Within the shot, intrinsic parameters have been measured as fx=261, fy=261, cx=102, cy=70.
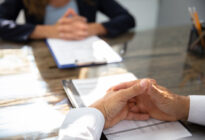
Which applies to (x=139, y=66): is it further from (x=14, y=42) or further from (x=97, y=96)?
(x=14, y=42)

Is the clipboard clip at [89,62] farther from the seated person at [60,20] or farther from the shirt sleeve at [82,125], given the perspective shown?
the shirt sleeve at [82,125]

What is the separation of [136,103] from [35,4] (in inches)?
43.0

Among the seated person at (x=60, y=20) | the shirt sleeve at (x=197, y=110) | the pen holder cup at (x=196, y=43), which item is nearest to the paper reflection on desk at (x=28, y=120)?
the shirt sleeve at (x=197, y=110)

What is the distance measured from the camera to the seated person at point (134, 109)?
2.27 ft

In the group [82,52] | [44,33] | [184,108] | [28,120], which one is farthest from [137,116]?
[44,33]

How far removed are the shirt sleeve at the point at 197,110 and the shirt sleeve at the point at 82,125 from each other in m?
0.27

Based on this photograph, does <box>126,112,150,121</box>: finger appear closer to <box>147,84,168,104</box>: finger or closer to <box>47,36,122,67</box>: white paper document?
<box>147,84,168,104</box>: finger

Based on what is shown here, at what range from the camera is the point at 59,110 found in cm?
79

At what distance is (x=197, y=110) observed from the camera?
2.55 feet

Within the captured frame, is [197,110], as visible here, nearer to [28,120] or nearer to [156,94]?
[156,94]

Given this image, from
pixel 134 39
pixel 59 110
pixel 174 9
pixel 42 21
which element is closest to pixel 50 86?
pixel 59 110

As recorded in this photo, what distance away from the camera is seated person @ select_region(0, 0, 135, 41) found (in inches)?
52.1

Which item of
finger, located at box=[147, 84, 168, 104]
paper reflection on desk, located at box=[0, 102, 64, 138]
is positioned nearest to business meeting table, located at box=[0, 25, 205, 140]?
paper reflection on desk, located at box=[0, 102, 64, 138]

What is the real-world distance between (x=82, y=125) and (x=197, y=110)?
1.14 ft
